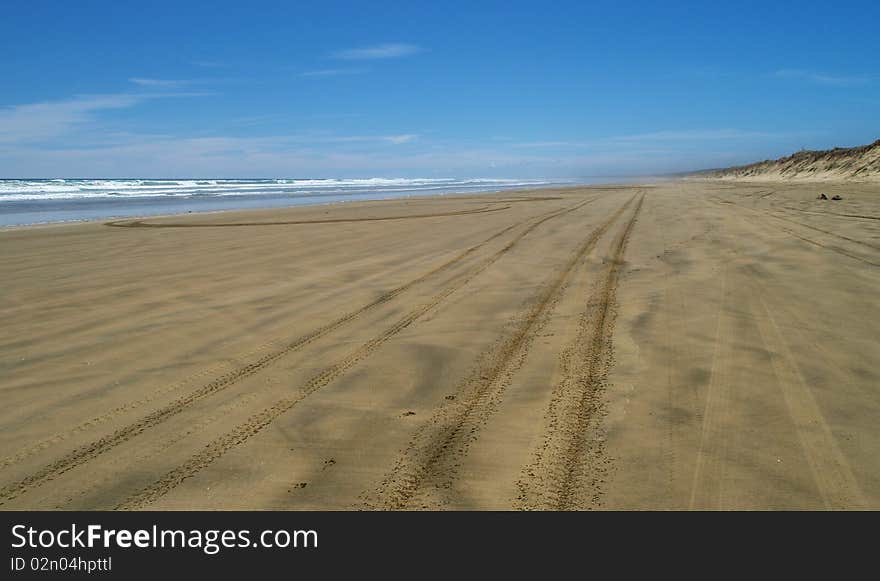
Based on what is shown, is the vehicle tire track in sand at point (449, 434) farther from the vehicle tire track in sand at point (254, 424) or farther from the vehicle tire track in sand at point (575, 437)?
the vehicle tire track in sand at point (254, 424)

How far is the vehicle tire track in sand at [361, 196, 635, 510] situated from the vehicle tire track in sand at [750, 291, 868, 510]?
1667 millimetres

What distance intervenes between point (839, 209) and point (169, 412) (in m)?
16.7

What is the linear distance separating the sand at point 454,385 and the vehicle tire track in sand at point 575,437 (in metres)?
0.02

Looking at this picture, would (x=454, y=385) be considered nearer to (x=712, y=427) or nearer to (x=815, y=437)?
(x=712, y=427)

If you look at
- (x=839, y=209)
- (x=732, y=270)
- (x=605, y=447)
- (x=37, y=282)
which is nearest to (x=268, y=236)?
(x=37, y=282)

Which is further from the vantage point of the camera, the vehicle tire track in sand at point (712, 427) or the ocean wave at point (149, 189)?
the ocean wave at point (149, 189)

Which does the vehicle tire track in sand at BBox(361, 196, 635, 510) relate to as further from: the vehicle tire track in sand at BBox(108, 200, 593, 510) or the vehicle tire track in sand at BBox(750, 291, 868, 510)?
the vehicle tire track in sand at BBox(750, 291, 868, 510)

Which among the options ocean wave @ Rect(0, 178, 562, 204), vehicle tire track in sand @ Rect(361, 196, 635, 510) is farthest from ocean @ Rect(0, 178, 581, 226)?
vehicle tire track in sand @ Rect(361, 196, 635, 510)

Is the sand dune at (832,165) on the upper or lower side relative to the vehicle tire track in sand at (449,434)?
upper

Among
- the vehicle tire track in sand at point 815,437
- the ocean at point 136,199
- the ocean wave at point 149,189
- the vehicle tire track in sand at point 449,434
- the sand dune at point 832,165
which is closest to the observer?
the vehicle tire track in sand at point 815,437

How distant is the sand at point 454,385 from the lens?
9.26 ft

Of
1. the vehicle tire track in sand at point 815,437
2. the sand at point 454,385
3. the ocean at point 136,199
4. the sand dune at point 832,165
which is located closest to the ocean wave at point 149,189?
the ocean at point 136,199

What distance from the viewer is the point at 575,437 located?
127 inches

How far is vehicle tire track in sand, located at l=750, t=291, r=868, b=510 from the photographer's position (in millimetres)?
2617
